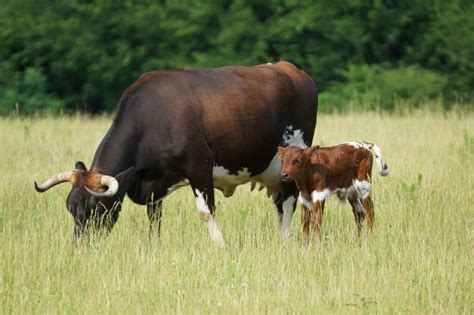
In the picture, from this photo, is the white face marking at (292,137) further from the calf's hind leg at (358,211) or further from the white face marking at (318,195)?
the white face marking at (318,195)

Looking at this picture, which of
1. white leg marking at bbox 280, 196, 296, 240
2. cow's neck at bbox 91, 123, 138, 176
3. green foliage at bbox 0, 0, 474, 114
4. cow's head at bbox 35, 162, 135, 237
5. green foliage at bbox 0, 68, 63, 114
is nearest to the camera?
cow's head at bbox 35, 162, 135, 237

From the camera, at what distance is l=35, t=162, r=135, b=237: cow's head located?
9.06 meters

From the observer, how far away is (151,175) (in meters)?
9.55

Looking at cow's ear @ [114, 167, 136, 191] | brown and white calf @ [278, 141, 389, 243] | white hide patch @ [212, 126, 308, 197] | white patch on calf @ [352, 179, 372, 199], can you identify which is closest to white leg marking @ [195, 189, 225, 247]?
white hide patch @ [212, 126, 308, 197]

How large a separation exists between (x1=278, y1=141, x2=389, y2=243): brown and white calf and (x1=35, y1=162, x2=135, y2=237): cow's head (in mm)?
1475

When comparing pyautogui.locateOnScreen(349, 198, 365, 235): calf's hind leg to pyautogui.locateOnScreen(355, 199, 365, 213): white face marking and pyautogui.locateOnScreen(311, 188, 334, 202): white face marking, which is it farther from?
pyautogui.locateOnScreen(311, 188, 334, 202): white face marking

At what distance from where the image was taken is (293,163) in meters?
9.22

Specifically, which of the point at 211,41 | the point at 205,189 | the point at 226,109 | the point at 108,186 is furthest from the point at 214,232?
the point at 211,41

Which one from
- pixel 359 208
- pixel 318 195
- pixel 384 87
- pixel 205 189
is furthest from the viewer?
pixel 384 87

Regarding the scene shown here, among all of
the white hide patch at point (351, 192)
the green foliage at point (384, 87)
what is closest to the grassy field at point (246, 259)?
the white hide patch at point (351, 192)

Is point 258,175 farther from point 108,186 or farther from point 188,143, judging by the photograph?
point 108,186

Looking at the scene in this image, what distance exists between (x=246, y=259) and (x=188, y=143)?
1510 mm

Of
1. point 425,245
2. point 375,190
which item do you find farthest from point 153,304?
point 375,190

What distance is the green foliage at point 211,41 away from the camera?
26062 mm
